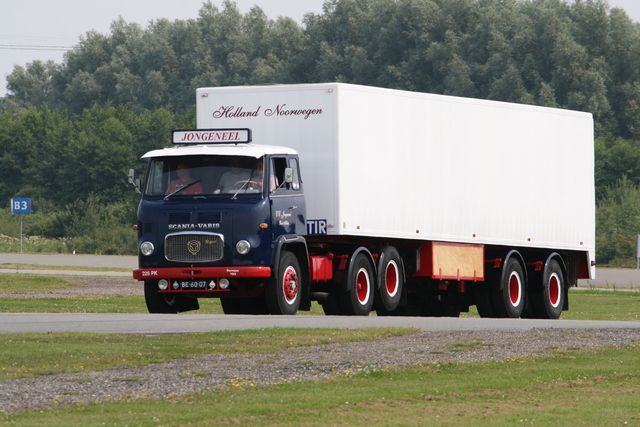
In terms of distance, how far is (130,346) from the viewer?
1382 cm

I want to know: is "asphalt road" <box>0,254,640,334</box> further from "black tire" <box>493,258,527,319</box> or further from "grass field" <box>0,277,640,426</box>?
"black tire" <box>493,258,527,319</box>

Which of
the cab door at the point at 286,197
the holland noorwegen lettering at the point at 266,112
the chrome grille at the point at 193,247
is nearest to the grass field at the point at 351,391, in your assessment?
the chrome grille at the point at 193,247

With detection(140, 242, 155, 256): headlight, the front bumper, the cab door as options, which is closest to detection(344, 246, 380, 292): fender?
the cab door

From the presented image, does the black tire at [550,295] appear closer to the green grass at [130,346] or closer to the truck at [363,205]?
the truck at [363,205]

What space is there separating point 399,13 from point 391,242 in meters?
74.8

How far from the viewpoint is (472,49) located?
88.4 meters

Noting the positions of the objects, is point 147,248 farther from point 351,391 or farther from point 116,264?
point 116,264

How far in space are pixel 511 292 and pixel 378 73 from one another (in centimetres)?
7139

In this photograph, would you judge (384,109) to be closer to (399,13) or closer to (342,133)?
(342,133)

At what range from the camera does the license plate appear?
19250 millimetres

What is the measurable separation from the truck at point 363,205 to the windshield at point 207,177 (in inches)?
0.9

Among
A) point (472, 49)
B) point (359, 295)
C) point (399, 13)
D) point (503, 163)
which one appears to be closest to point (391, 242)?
point (359, 295)

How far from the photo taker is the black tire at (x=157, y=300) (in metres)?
20.1

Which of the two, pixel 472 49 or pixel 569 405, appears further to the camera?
pixel 472 49
